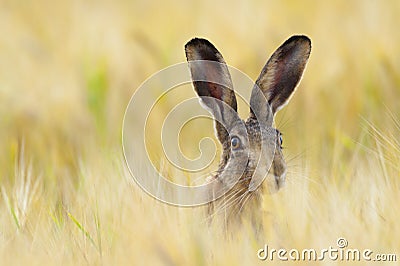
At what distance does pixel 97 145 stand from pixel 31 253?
65.1 inches

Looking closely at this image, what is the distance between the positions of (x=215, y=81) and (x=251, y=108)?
0.46ft

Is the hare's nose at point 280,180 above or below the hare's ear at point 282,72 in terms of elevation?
below

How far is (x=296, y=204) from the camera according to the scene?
9.73 ft

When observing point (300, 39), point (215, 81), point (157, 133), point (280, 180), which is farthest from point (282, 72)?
point (157, 133)

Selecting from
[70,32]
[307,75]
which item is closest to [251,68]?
[307,75]

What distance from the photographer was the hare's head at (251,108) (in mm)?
3301

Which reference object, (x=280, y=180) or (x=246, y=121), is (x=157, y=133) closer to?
(x=246, y=121)

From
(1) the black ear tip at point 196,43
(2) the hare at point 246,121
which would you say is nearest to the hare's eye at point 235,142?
(2) the hare at point 246,121

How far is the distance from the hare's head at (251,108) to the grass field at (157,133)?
11 centimetres

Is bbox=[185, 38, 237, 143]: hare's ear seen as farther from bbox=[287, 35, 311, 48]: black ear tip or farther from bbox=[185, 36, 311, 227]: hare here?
bbox=[287, 35, 311, 48]: black ear tip

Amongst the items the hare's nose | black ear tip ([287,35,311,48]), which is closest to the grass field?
the hare's nose

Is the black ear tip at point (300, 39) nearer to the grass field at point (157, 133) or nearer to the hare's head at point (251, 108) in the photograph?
Answer: the hare's head at point (251, 108)

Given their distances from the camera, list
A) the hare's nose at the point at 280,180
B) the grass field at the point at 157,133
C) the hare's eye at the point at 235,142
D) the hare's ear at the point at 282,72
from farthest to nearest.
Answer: the hare's ear at the point at 282,72 → the hare's eye at the point at 235,142 → the hare's nose at the point at 280,180 → the grass field at the point at 157,133

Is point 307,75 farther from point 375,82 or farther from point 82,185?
point 82,185
